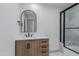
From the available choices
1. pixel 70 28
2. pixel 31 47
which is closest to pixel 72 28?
pixel 70 28

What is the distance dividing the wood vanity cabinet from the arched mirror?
0.69 meters

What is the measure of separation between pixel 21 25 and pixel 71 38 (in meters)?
1.95

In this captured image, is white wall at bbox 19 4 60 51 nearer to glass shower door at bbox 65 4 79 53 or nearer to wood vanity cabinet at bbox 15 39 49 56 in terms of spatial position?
glass shower door at bbox 65 4 79 53

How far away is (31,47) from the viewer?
8.52 ft

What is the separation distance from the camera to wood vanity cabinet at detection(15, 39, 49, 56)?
2512 millimetres

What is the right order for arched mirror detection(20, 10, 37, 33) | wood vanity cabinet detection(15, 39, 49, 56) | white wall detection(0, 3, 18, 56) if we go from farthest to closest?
arched mirror detection(20, 10, 37, 33) < wood vanity cabinet detection(15, 39, 49, 56) < white wall detection(0, 3, 18, 56)

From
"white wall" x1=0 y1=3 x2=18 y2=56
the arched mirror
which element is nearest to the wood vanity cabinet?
the arched mirror

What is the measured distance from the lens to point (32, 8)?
322cm

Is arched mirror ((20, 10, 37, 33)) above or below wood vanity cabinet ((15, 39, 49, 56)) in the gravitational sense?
above

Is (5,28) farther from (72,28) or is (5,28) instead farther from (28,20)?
(72,28)

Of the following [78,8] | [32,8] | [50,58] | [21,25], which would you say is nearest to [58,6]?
[78,8]

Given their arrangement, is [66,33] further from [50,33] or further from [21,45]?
[21,45]

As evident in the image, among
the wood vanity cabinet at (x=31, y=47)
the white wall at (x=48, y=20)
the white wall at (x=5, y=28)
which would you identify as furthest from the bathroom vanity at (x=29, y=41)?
the white wall at (x=5, y=28)

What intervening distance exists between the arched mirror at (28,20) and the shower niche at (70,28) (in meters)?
1.23
